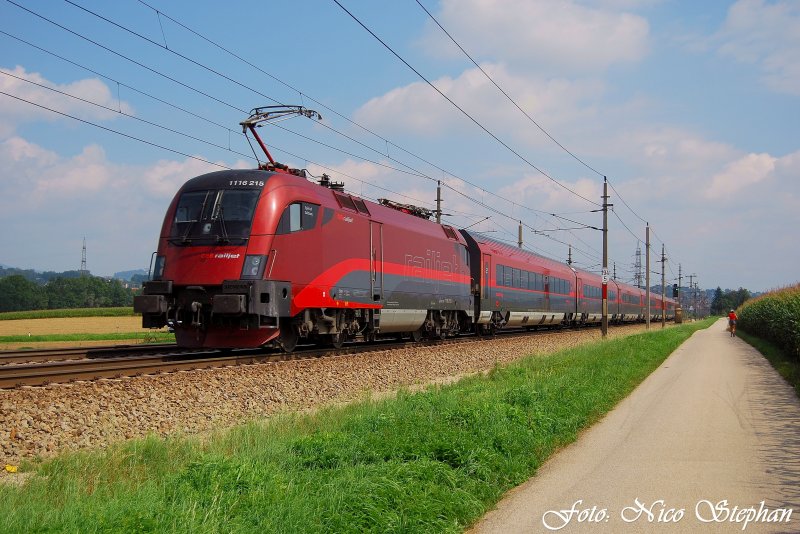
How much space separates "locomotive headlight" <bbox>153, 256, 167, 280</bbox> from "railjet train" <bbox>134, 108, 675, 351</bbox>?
28mm

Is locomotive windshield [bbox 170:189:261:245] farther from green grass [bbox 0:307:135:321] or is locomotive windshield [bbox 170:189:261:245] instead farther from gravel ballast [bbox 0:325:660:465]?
green grass [bbox 0:307:135:321]

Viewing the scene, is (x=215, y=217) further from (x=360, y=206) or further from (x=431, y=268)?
(x=431, y=268)

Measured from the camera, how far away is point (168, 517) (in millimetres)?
4668

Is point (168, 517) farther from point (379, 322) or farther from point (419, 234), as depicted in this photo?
point (419, 234)

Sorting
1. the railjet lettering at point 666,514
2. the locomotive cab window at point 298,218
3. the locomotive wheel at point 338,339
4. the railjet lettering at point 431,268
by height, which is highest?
the locomotive cab window at point 298,218

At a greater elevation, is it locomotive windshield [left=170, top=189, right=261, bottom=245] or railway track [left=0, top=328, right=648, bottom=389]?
locomotive windshield [left=170, top=189, right=261, bottom=245]

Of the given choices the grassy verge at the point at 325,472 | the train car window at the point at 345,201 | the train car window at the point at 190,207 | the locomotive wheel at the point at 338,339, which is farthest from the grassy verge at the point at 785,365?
the train car window at the point at 190,207

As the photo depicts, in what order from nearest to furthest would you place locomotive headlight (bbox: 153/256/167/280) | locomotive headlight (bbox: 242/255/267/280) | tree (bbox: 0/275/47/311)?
locomotive headlight (bbox: 242/255/267/280), locomotive headlight (bbox: 153/256/167/280), tree (bbox: 0/275/47/311)

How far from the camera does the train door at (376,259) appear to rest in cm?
1939

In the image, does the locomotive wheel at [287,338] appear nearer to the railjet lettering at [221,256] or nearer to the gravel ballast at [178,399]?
the gravel ballast at [178,399]

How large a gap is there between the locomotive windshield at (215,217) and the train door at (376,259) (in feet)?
16.6

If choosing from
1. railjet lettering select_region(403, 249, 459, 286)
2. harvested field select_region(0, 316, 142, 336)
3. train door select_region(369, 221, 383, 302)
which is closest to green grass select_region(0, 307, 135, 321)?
harvested field select_region(0, 316, 142, 336)

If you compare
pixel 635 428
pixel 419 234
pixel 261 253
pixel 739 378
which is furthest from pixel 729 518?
pixel 419 234

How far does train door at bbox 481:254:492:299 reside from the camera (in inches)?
1152
